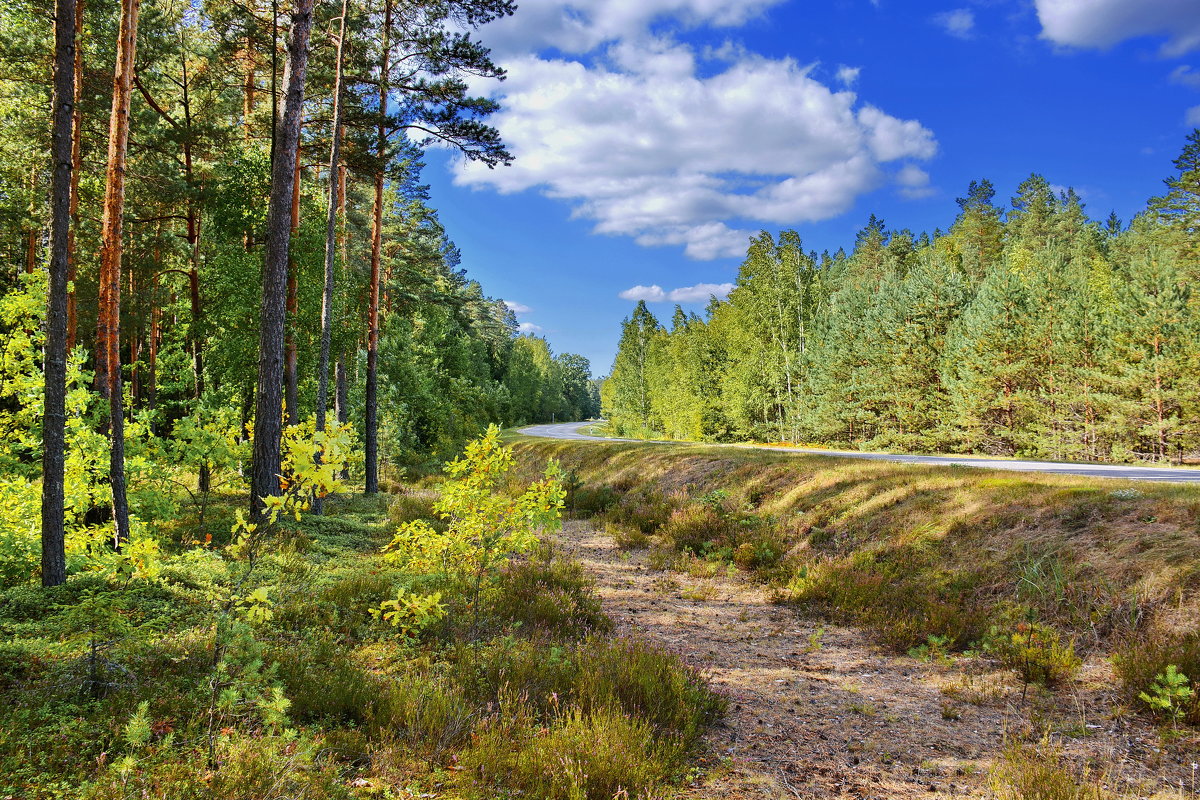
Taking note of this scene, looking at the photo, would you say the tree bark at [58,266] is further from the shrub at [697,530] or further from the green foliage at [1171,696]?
the green foliage at [1171,696]

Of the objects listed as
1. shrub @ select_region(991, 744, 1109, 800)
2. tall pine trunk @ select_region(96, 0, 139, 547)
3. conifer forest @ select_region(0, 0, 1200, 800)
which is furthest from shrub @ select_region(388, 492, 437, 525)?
shrub @ select_region(991, 744, 1109, 800)

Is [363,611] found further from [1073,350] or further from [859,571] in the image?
[1073,350]

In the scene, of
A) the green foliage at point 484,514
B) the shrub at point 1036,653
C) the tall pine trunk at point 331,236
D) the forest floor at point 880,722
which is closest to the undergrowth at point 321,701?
the green foliage at point 484,514

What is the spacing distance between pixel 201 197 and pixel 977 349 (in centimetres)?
2945

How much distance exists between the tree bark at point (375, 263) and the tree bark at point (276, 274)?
4.43m

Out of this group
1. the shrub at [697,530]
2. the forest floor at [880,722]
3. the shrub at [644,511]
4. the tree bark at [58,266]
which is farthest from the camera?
the shrub at [644,511]

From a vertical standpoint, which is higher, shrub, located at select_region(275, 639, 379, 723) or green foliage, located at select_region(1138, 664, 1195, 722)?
shrub, located at select_region(275, 639, 379, 723)

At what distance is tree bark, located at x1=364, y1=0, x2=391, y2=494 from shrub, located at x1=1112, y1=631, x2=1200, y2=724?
16.0m

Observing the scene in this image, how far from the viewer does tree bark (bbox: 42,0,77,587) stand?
5.50m

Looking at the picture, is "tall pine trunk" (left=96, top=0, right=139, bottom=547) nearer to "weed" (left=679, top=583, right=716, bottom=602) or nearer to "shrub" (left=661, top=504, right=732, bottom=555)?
"weed" (left=679, top=583, right=716, bottom=602)

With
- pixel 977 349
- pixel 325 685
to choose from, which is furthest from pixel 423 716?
pixel 977 349

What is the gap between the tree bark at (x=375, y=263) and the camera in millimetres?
13898

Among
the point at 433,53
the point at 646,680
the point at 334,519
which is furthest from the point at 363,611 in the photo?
the point at 433,53

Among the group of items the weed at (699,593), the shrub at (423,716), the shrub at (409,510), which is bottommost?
the weed at (699,593)
